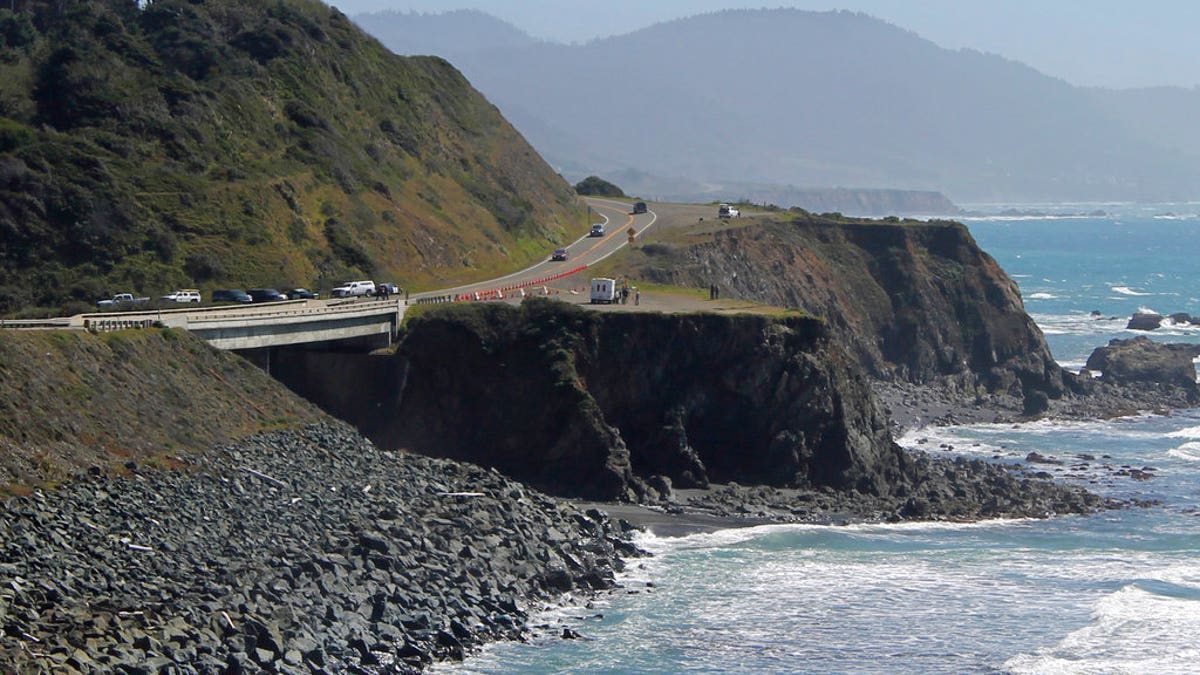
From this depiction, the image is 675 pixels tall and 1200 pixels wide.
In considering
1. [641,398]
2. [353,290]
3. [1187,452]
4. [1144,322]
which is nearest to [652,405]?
[641,398]

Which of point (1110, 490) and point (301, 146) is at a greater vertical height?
point (301, 146)

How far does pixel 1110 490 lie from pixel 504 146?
54947mm

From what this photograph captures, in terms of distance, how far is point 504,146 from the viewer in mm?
109000

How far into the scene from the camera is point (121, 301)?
61.2 m

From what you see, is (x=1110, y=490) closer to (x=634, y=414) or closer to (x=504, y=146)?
(x=634, y=414)

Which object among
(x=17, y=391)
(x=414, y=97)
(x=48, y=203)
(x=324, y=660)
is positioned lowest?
(x=324, y=660)

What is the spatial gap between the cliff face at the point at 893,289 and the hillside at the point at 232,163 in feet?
36.9

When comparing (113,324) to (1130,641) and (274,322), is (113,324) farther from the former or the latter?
(1130,641)

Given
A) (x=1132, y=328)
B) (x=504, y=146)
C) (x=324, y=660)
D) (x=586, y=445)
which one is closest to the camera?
(x=324, y=660)

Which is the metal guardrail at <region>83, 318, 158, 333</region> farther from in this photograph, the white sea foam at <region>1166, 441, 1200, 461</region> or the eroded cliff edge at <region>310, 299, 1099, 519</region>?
the white sea foam at <region>1166, 441, 1200, 461</region>

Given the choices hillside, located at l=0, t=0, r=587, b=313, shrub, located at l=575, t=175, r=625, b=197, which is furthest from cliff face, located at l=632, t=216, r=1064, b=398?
shrub, located at l=575, t=175, r=625, b=197

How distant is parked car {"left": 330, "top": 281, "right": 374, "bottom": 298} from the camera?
6844cm

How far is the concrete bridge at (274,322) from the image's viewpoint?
53.4 m

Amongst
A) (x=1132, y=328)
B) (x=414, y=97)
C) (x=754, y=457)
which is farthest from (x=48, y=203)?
(x=1132, y=328)
